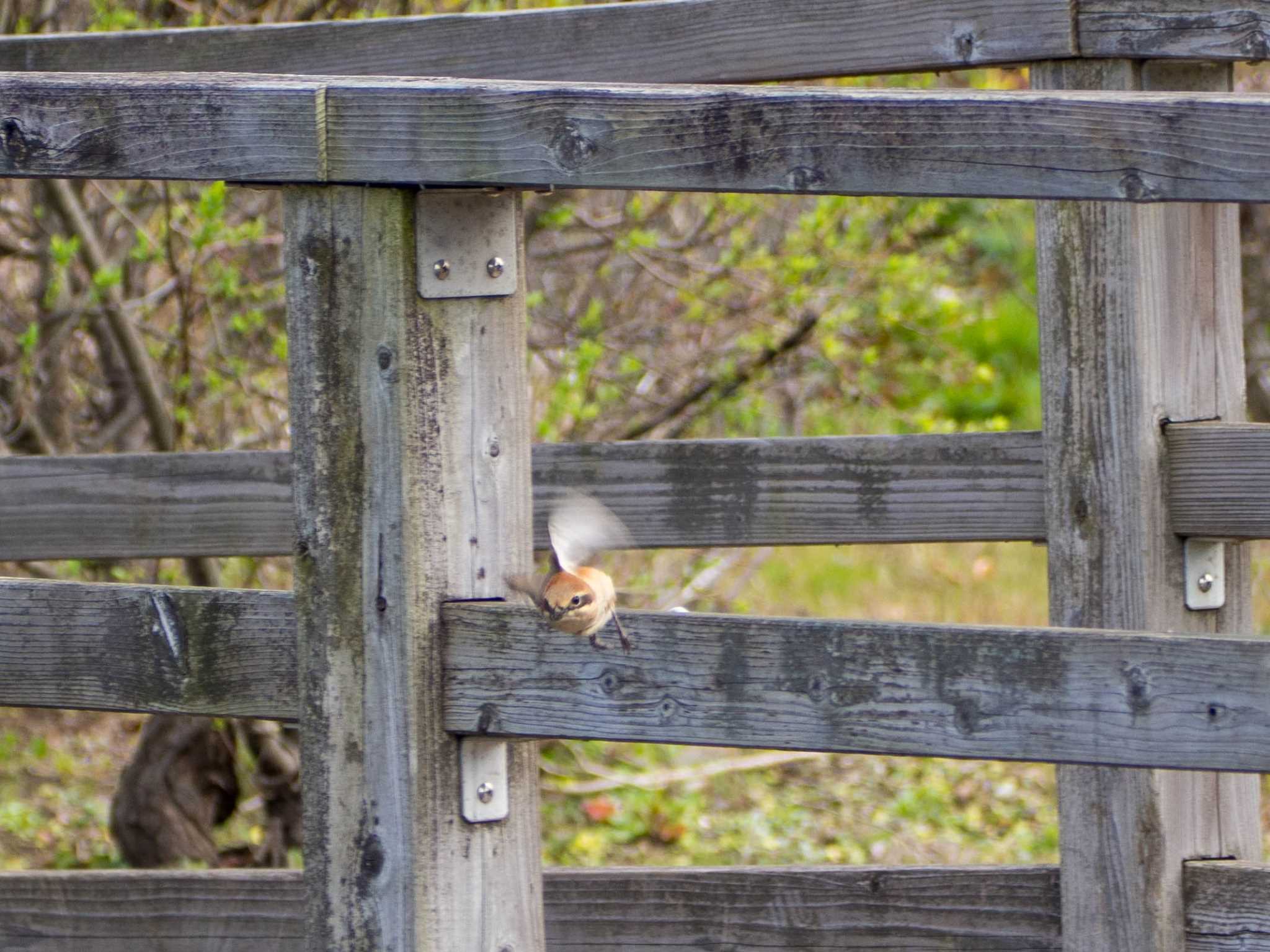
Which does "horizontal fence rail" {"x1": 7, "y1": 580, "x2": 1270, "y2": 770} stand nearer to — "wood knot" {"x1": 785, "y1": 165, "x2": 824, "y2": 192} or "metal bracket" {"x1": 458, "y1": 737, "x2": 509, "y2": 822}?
"metal bracket" {"x1": 458, "y1": 737, "x2": 509, "y2": 822}

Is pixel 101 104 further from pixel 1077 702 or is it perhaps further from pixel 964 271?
pixel 964 271

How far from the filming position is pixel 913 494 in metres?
3.11

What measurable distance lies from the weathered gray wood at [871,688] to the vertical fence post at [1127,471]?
90 cm

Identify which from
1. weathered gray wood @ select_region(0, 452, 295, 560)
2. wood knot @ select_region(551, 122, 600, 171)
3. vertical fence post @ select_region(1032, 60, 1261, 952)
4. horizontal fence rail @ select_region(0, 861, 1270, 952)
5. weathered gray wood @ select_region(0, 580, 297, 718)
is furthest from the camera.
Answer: weathered gray wood @ select_region(0, 452, 295, 560)

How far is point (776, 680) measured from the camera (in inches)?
75.2

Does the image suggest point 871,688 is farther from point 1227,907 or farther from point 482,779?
point 1227,907

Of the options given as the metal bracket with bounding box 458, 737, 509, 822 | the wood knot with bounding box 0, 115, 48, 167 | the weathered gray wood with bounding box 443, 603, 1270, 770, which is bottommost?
the metal bracket with bounding box 458, 737, 509, 822

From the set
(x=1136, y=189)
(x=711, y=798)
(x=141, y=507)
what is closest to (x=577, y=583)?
(x=1136, y=189)

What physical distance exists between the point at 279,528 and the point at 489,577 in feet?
4.40

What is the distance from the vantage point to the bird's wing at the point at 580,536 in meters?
2.34

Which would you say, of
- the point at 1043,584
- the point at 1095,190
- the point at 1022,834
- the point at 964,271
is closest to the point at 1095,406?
the point at 1095,190

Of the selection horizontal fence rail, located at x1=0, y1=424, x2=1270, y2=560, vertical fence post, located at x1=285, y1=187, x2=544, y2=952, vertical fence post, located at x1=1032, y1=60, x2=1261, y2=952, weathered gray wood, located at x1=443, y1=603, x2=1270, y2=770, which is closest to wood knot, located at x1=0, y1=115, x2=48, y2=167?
vertical fence post, located at x1=285, y1=187, x2=544, y2=952

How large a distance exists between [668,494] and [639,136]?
4.62 feet

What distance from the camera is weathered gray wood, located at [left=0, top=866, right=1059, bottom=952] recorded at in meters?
2.74
